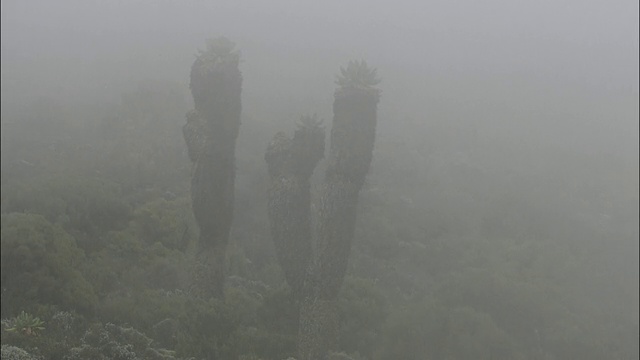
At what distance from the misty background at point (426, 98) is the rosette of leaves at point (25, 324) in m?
7.82

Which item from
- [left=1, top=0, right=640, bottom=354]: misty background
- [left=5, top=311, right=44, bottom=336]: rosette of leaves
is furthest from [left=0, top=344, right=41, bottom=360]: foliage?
[left=1, top=0, right=640, bottom=354]: misty background

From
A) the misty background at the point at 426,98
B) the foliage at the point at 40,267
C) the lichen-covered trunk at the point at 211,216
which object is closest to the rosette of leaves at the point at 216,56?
the lichen-covered trunk at the point at 211,216

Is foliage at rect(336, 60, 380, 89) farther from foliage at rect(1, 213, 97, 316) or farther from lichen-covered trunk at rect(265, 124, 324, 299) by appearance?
foliage at rect(1, 213, 97, 316)

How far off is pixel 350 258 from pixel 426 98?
2066 cm

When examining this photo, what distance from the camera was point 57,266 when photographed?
15023 mm

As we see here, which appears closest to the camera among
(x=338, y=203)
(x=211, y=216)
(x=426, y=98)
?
(x=338, y=203)

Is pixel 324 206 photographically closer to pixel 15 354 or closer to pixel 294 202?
pixel 294 202

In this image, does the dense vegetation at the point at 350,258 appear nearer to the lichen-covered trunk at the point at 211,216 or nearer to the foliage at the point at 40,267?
the foliage at the point at 40,267

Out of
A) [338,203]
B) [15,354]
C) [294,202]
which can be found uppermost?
[338,203]

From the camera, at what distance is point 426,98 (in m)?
37.5

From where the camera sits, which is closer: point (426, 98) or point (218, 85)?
point (218, 85)

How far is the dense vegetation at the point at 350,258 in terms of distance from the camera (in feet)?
46.8

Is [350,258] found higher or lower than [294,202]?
lower

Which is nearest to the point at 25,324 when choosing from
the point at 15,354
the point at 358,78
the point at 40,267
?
the point at 15,354
